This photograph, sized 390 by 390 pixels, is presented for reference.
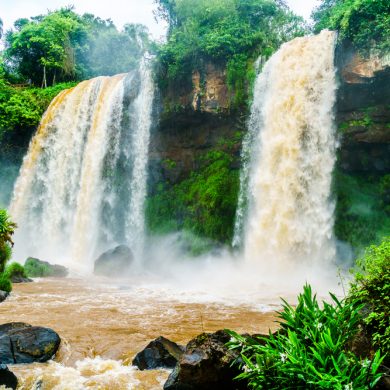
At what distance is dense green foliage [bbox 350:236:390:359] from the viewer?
425cm

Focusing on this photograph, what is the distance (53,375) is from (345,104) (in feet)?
44.5

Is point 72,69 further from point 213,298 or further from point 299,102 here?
point 213,298

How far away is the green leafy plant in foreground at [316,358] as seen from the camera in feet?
11.9

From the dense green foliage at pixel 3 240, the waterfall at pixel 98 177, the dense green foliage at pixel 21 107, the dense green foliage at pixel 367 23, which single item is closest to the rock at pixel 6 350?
the dense green foliage at pixel 3 240

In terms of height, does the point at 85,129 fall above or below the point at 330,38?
below

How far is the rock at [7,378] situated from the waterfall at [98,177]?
48.2 ft

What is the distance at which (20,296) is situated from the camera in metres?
11.0

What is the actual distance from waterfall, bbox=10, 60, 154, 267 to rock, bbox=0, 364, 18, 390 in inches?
578

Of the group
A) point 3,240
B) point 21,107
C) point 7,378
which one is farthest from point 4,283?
point 21,107

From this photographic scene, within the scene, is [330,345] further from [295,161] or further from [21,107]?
[21,107]

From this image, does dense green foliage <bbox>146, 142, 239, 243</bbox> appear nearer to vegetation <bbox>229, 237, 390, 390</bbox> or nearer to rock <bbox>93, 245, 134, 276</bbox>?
rock <bbox>93, 245, 134, 276</bbox>

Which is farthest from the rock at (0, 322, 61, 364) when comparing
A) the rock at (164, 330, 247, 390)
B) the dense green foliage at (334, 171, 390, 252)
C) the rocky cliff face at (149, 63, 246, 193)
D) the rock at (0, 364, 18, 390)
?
the rocky cliff face at (149, 63, 246, 193)

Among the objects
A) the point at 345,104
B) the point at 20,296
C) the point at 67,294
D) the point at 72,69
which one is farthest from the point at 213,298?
the point at 72,69

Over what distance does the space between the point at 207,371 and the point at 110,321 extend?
4427 mm
